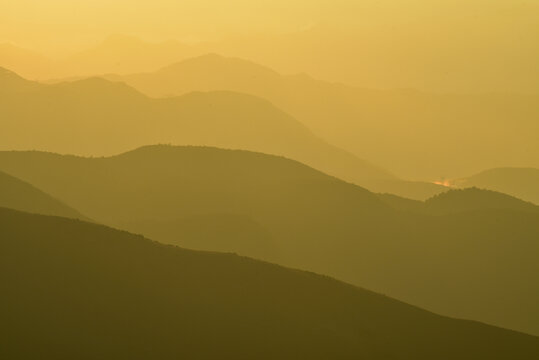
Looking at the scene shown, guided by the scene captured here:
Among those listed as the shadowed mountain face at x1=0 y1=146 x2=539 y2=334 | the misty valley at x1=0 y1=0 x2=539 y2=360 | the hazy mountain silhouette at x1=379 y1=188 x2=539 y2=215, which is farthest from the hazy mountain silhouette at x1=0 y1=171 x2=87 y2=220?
the hazy mountain silhouette at x1=379 y1=188 x2=539 y2=215

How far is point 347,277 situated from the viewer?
108 m

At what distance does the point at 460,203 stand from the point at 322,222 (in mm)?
40276

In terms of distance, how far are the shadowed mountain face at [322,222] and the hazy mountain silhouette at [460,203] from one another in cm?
84

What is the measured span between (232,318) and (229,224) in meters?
57.1

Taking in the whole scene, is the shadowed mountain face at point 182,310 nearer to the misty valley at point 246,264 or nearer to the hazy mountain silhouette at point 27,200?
the misty valley at point 246,264

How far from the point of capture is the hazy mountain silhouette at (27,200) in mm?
92000

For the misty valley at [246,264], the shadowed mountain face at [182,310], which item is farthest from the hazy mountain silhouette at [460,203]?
the shadowed mountain face at [182,310]

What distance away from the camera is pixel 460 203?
142500 mm

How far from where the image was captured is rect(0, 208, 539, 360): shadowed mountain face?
164 feet

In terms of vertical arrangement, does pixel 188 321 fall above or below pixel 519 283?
below

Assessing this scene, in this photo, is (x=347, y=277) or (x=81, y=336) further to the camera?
(x=347, y=277)

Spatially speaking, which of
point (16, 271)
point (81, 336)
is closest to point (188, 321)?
point (81, 336)

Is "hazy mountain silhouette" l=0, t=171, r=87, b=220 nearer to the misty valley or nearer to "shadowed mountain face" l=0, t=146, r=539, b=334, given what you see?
the misty valley

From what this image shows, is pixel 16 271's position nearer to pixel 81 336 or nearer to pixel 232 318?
pixel 81 336
